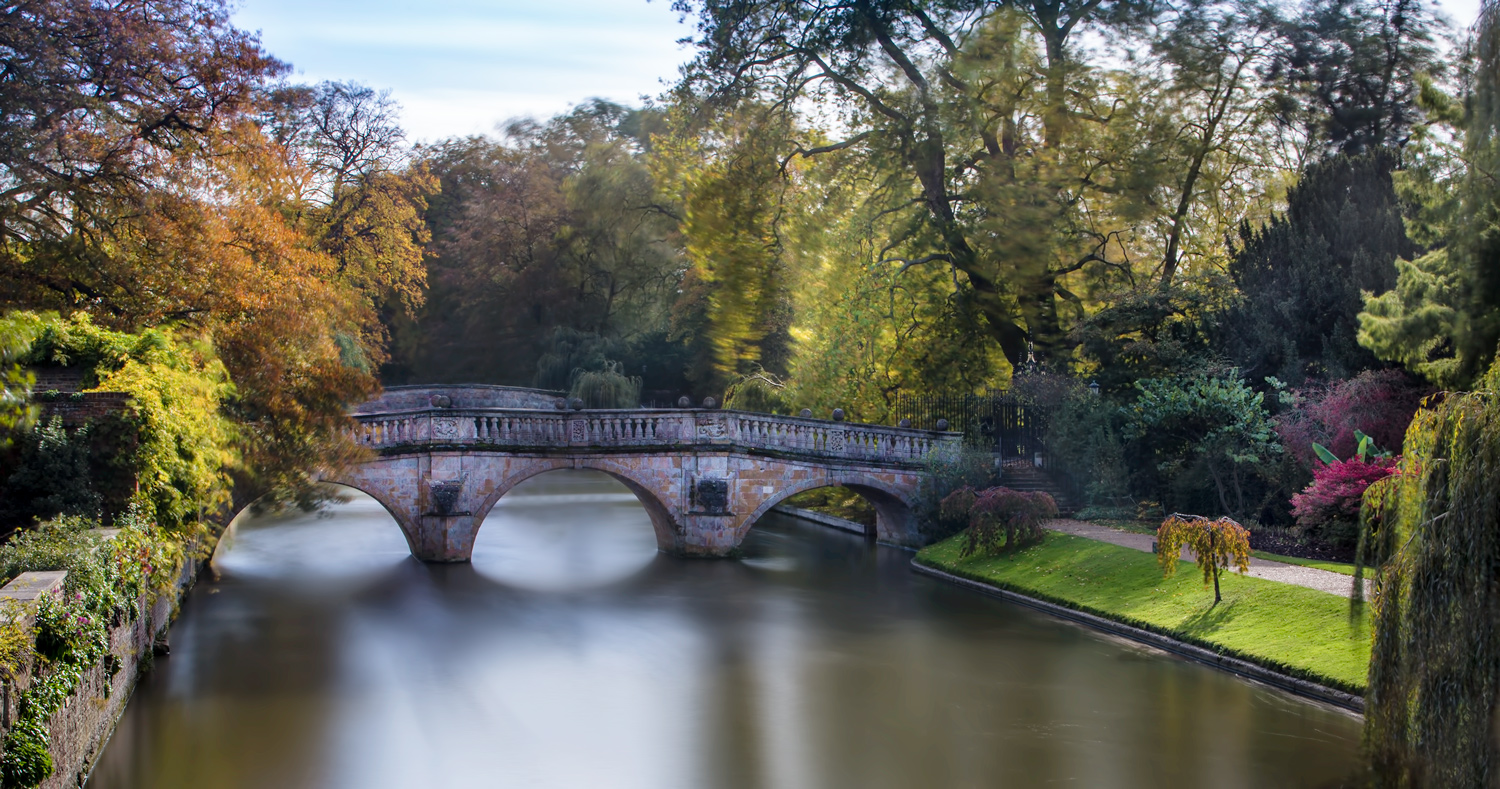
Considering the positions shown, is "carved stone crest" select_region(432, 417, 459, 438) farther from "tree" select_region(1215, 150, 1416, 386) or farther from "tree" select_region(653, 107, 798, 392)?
"tree" select_region(1215, 150, 1416, 386)

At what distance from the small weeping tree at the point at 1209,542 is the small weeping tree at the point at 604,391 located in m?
24.3

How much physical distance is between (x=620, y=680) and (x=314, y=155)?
24174mm

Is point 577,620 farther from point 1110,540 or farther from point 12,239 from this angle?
point 12,239

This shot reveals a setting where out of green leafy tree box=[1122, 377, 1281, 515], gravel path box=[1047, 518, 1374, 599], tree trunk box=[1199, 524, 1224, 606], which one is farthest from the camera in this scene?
green leafy tree box=[1122, 377, 1281, 515]

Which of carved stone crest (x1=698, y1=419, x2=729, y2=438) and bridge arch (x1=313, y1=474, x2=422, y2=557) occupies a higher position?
carved stone crest (x1=698, y1=419, x2=729, y2=438)

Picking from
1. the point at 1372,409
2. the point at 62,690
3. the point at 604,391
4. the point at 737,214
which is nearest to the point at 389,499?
the point at 737,214

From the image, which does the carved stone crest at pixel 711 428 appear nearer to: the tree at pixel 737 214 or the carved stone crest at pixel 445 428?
the tree at pixel 737 214

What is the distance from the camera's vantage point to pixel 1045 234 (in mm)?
21719

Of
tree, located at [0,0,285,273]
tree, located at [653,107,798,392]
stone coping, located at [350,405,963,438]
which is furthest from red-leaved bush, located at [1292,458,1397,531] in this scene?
tree, located at [0,0,285,273]

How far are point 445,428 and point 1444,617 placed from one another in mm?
15810

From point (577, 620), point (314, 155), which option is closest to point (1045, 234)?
point (577, 620)

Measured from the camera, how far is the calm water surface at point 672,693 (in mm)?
10391

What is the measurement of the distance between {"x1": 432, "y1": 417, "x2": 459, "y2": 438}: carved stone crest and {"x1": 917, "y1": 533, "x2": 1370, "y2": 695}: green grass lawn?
8.92 metres

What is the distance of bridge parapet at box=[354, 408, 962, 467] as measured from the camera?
19.6m
